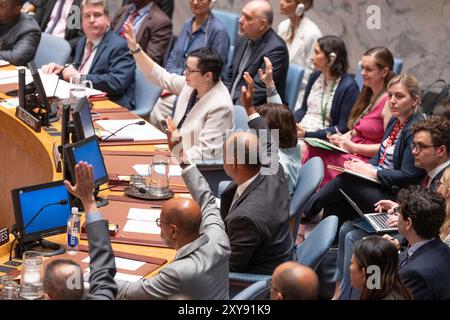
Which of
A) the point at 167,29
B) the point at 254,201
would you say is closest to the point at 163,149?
the point at 254,201

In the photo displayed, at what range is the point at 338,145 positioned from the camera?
5.93 m

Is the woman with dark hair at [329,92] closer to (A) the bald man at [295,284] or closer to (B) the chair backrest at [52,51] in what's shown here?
(B) the chair backrest at [52,51]

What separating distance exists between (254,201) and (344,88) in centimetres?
240

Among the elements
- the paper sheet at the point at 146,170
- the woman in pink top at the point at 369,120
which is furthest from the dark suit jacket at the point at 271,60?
the paper sheet at the point at 146,170

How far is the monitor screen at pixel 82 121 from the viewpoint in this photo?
4.48 meters

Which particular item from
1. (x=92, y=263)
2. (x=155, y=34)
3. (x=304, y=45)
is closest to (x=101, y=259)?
(x=92, y=263)

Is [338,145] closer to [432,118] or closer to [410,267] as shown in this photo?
[432,118]

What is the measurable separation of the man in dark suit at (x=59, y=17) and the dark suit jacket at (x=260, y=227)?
402cm

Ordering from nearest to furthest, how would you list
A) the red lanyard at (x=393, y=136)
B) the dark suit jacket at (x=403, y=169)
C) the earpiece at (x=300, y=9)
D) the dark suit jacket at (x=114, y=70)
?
the dark suit jacket at (x=403, y=169) < the red lanyard at (x=393, y=136) < the dark suit jacket at (x=114, y=70) < the earpiece at (x=300, y=9)

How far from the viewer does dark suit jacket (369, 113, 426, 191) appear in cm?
505

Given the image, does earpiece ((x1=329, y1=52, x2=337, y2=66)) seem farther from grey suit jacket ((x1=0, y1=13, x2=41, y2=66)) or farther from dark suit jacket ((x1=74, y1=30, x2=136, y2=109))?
grey suit jacket ((x1=0, y1=13, x2=41, y2=66))

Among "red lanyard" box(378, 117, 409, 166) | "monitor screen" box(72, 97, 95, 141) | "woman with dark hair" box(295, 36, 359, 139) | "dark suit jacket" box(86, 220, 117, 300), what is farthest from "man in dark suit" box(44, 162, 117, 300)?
"woman with dark hair" box(295, 36, 359, 139)

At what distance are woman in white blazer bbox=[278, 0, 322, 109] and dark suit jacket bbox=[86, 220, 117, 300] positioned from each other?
156 inches

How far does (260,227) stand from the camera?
4.01 metres
